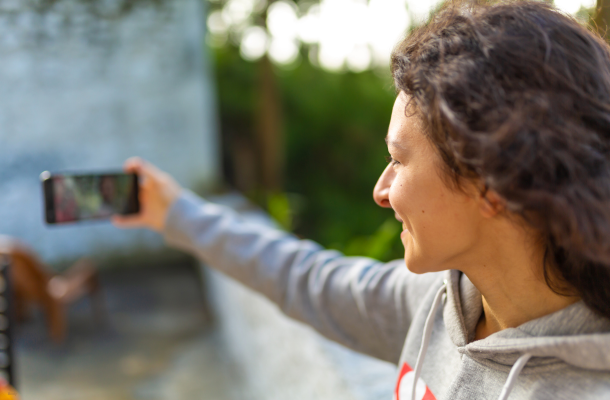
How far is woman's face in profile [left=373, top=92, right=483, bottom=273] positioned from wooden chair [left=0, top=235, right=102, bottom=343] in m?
3.51

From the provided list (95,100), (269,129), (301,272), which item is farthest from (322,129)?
(301,272)

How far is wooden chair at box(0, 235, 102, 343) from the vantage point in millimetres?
3596

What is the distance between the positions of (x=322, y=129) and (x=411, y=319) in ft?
29.8

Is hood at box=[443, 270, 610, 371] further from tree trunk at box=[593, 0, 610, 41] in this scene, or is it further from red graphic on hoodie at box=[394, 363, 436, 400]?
tree trunk at box=[593, 0, 610, 41]

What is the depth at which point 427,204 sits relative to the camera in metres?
0.75

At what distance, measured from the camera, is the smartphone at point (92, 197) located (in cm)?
139

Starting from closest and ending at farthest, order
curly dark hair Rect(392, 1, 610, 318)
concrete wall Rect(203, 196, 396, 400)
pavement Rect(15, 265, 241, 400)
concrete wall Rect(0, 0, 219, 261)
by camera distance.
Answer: curly dark hair Rect(392, 1, 610, 318), concrete wall Rect(203, 196, 396, 400), pavement Rect(15, 265, 241, 400), concrete wall Rect(0, 0, 219, 261)

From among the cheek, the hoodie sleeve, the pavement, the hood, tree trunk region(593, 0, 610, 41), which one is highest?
tree trunk region(593, 0, 610, 41)

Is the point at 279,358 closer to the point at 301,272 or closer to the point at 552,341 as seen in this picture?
the point at 301,272

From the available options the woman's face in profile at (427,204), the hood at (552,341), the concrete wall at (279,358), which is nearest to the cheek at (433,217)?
the woman's face in profile at (427,204)

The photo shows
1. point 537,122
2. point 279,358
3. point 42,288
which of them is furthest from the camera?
point 42,288

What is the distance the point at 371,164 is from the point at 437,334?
Answer: 30.7 ft

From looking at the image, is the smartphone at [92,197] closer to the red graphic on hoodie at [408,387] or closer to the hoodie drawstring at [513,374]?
the red graphic on hoodie at [408,387]

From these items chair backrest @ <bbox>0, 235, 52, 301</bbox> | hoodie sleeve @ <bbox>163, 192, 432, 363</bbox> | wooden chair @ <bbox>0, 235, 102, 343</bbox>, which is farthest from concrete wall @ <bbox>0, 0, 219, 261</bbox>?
hoodie sleeve @ <bbox>163, 192, 432, 363</bbox>
